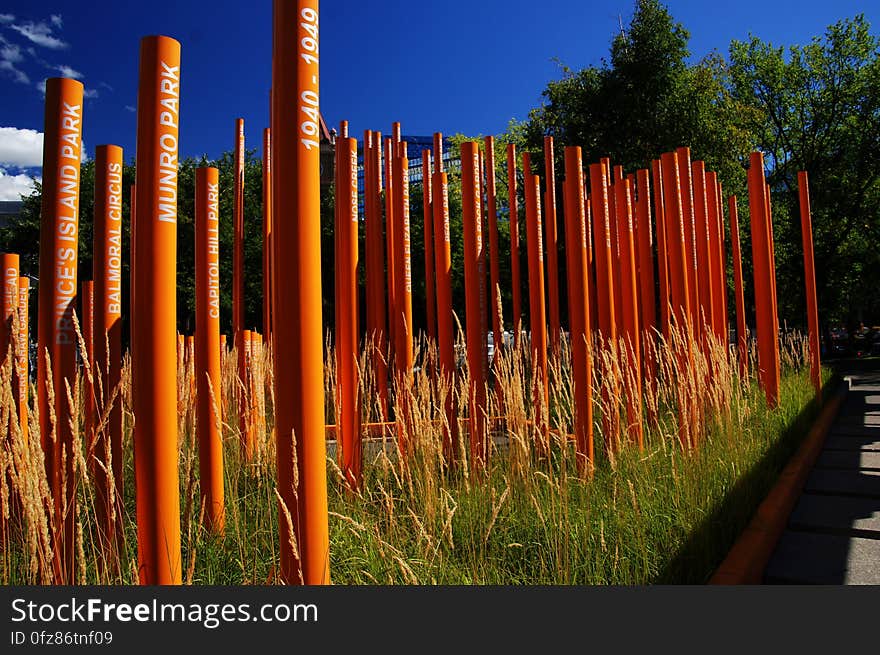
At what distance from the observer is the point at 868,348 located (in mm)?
25672

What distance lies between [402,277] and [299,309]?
3.02m

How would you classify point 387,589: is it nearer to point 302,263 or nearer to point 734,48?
point 302,263

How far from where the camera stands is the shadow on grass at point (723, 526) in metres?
2.56

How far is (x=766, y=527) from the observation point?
3.10 meters

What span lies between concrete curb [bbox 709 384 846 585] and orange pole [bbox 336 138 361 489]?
1.60m

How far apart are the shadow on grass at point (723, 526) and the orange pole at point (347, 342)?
4.65 feet

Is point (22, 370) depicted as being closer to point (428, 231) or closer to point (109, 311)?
point (109, 311)

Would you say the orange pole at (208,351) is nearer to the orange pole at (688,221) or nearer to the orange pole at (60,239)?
the orange pole at (60,239)

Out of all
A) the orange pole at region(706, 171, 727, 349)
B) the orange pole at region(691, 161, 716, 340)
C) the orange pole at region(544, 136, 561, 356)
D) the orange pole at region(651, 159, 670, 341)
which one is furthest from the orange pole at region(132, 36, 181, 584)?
the orange pole at region(706, 171, 727, 349)

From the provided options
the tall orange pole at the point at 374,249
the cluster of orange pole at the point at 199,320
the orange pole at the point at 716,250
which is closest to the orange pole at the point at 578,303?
the cluster of orange pole at the point at 199,320

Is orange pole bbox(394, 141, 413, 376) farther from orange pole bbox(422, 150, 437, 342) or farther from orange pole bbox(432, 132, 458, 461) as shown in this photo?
orange pole bbox(422, 150, 437, 342)

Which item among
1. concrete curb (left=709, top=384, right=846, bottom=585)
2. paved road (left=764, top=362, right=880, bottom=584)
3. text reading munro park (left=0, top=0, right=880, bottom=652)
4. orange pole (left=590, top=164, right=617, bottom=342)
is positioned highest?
orange pole (left=590, top=164, right=617, bottom=342)

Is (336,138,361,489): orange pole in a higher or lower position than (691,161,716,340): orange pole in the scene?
lower

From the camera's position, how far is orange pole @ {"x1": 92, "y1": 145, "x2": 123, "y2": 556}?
6.40ft
